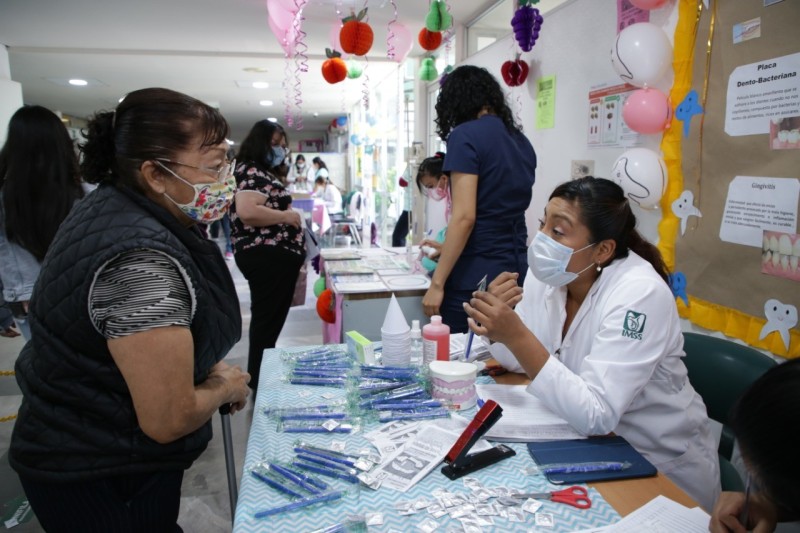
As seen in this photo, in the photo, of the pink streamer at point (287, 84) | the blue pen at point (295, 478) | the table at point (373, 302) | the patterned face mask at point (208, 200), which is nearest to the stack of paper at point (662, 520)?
the blue pen at point (295, 478)

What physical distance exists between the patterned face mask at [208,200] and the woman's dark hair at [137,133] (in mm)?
50

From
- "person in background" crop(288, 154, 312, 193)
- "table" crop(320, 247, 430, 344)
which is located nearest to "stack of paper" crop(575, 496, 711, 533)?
"table" crop(320, 247, 430, 344)

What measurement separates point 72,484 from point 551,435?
101 cm

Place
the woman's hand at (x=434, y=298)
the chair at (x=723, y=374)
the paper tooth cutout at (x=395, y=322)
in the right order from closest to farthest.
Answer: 1. the chair at (x=723, y=374)
2. the paper tooth cutout at (x=395, y=322)
3. the woman's hand at (x=434, y=298)

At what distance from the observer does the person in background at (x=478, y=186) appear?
1993 millimetres


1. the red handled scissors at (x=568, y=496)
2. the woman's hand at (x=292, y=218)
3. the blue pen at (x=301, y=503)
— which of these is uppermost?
the woman's hand at (x=292, y=218)

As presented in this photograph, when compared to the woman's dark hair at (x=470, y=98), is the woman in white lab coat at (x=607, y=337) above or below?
below

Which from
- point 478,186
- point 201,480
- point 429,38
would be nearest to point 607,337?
point 478,186

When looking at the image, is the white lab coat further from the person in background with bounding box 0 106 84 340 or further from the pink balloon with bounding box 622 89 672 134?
the person in background with bounding box 0 106 84 340

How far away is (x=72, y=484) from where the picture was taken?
102 centimetres

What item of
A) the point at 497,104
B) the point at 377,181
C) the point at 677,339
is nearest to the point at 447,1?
the point at 497,104

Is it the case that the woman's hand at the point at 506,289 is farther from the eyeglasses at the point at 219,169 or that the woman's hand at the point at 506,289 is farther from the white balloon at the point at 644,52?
the white balloon at the point at 644,52

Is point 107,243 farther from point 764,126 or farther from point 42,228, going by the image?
point 764,126

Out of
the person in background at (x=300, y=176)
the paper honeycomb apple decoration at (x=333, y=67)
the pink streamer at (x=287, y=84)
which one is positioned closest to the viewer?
the paper honeycomb apple decoration at (x=333, y=67)
